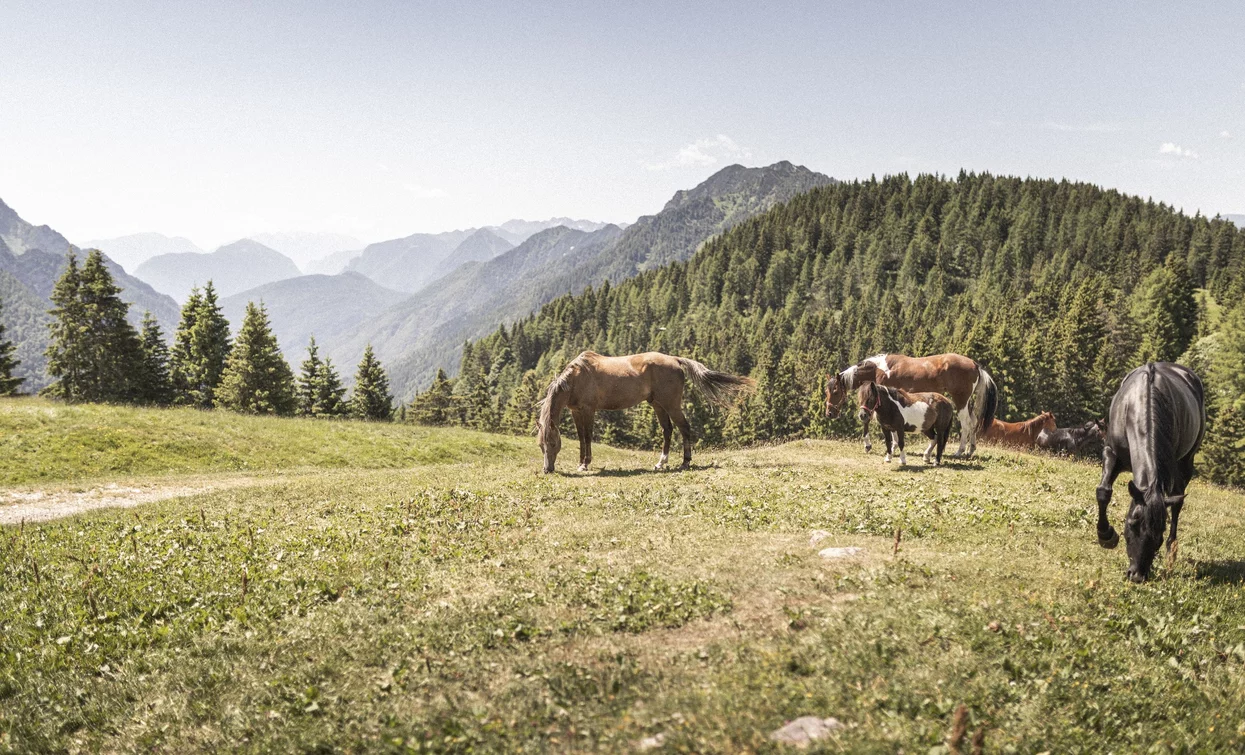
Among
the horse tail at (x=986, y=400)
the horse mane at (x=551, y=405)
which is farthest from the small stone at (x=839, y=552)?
the horse tail at (x=986, y=400)

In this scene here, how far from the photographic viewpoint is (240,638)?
7.90 meters

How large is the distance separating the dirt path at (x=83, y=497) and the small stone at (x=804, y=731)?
18.6 m

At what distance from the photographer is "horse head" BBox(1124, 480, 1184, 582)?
323 inches

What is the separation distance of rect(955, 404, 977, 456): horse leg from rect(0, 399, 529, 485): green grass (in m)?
23.0

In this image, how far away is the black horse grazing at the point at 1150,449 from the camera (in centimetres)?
835

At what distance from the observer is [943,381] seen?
23531 millimetres

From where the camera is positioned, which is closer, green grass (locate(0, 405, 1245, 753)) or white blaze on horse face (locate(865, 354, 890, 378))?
green grass (locate(0, 405, 1245, 753))

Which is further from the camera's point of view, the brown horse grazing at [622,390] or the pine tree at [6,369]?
the pine tree at [6,369]

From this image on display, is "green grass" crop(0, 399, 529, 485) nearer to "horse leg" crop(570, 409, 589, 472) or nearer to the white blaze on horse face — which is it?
"horse leg" crop(570, 409, 589, 472)

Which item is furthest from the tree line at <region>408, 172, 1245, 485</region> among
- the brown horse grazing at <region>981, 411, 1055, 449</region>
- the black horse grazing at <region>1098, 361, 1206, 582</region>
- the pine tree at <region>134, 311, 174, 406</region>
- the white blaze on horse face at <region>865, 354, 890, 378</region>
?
the black horse grazing at <region>1098, 361, 1206, 582</region>

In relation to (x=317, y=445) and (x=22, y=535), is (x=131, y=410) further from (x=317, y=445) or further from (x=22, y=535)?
(x=22, y=535)

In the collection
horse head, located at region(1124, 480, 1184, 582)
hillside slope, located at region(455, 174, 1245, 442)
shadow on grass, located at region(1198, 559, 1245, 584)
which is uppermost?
hillside slope, located at region(455, 174, 1245, 442)

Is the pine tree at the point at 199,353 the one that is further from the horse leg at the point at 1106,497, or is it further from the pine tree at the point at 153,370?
the horse leg at the point at 1106,497

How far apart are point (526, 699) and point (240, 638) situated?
4528 millimetres
